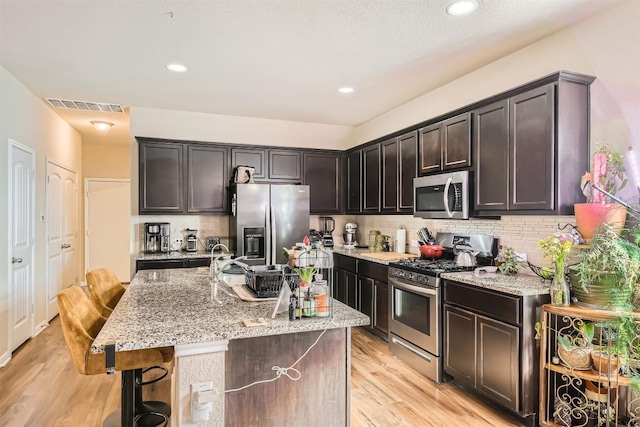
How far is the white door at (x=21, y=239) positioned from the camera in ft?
12.8

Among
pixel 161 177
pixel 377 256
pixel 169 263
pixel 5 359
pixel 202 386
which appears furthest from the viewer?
pixel 161 177

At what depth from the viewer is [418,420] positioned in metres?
2.62

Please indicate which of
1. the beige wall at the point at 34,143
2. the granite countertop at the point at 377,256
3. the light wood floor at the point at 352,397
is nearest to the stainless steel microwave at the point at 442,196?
the granite countertop at the point at 377,256

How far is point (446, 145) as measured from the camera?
3.55 meters

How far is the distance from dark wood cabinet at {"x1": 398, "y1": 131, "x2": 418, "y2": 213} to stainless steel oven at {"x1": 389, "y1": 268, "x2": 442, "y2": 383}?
0.84m

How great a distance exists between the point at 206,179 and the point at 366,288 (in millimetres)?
2442

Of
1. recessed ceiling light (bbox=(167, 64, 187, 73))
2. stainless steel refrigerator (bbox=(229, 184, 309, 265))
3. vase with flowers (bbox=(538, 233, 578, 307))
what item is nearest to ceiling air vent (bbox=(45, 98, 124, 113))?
recessed ceiling light (bbox=(167, 64, 187, 73))

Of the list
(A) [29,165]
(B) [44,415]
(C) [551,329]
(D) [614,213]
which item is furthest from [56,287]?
(D) [614,213]

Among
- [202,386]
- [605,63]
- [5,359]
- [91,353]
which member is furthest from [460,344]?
[5,359]

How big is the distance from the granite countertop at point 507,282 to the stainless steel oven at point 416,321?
0.26m

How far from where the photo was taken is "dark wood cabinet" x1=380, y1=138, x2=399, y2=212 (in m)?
4.40

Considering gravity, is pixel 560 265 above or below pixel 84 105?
below

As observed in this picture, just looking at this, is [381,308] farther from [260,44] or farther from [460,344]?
[260,44]

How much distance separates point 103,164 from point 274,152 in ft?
13.7
